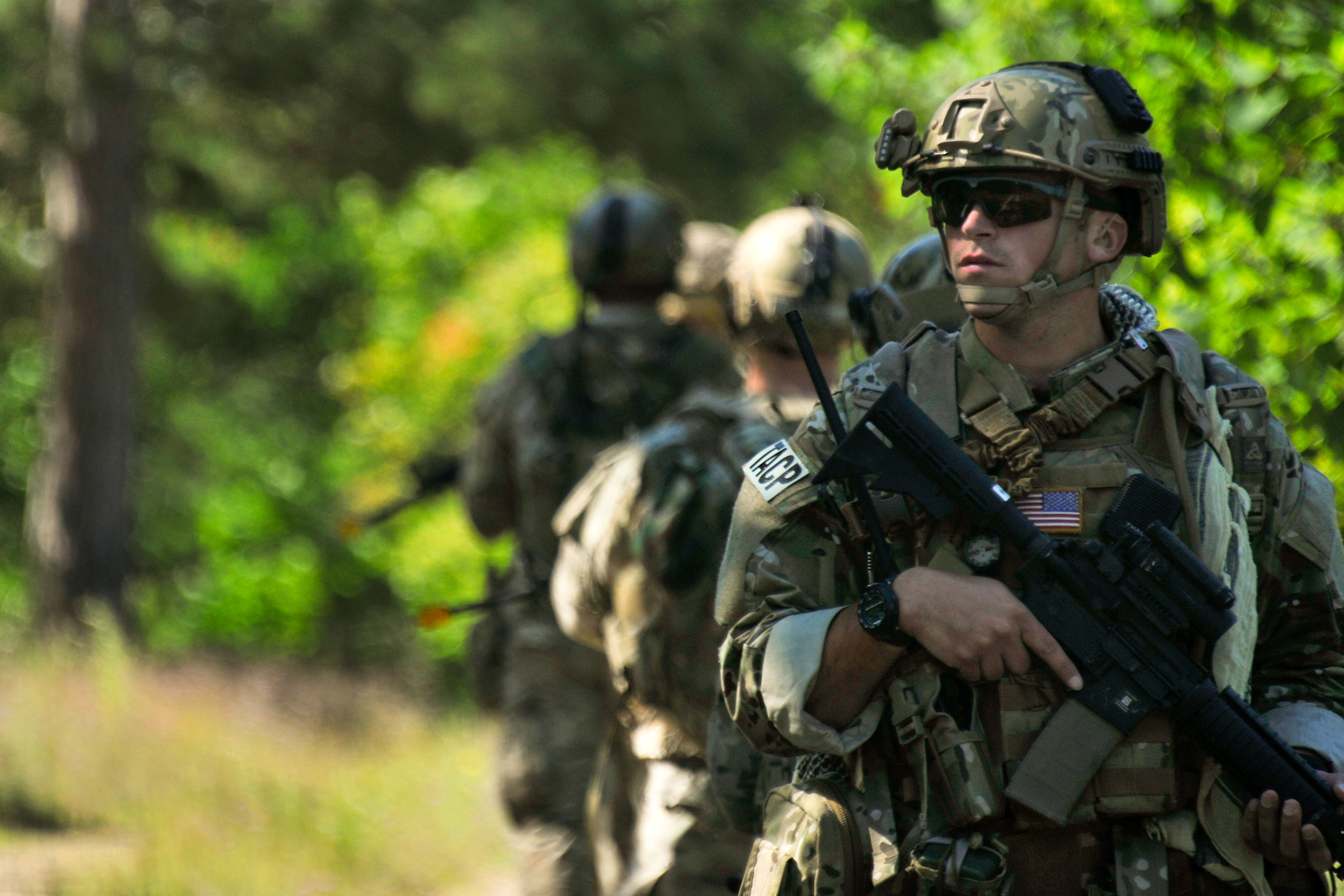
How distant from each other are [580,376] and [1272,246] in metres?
2.13

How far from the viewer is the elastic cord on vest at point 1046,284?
2266 millimetres

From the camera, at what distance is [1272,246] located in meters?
3.66

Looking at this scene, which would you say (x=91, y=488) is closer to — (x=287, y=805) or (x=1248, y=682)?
(x=287, y=805)

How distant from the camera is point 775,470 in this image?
2.33 meters

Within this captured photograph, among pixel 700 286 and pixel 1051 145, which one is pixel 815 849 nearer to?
pixel 1051 145

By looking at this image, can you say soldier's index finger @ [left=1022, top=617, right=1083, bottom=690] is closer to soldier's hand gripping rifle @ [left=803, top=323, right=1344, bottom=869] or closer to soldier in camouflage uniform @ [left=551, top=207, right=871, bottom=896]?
soldier's hand gripping rifle @ [left=803, top=323, right=1344, bottom=869]

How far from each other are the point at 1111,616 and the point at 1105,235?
562 millimetres

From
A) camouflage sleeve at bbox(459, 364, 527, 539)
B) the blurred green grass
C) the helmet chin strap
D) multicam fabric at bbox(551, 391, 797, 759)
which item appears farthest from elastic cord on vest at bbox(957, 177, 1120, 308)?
the blurred green grass

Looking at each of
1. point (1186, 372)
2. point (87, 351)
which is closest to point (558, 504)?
point (1186, 372)

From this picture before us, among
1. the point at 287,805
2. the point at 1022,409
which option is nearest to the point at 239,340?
the point at 287,805

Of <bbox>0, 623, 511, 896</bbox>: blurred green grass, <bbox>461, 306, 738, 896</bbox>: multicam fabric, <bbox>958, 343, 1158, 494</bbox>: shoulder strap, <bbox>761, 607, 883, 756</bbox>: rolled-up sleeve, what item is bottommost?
<bbox>0, 623, 511, 896</bbox>: blurred green grass

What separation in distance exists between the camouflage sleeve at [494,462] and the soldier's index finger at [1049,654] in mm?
3035

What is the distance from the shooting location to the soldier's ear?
91.2 inches

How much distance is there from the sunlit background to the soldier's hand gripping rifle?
1305 mm
